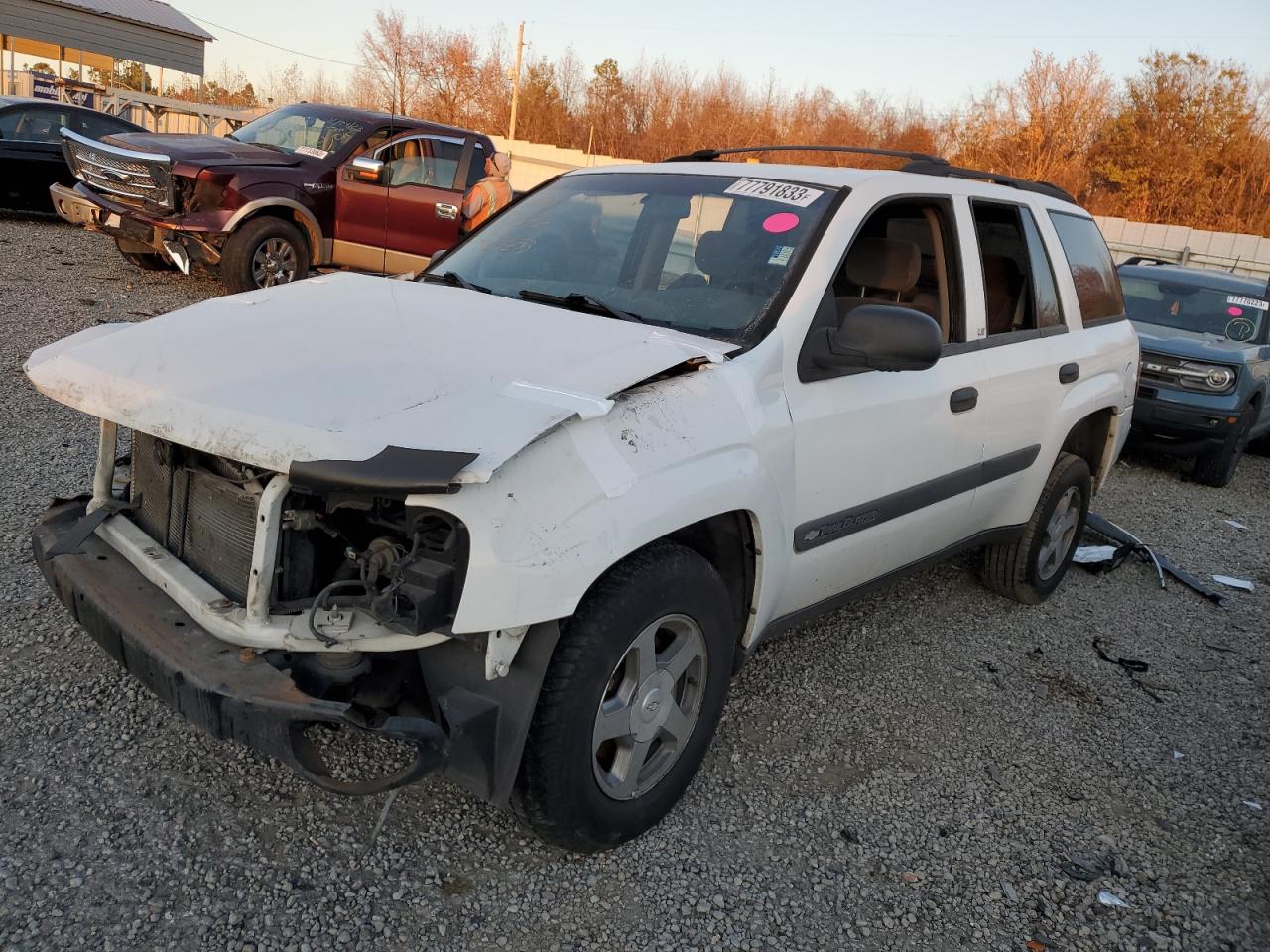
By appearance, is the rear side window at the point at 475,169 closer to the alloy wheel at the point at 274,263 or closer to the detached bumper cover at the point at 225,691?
the alloy wheel at the point at 274,263

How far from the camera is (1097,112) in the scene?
1409 inches

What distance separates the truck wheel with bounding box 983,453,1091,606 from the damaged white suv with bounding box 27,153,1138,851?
0.97 metres

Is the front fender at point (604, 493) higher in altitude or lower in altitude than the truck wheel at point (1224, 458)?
higher

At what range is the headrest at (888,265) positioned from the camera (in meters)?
3.60

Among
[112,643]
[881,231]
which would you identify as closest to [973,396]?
[881,231]

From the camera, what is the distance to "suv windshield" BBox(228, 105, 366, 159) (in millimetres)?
9664

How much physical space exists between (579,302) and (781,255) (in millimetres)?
657

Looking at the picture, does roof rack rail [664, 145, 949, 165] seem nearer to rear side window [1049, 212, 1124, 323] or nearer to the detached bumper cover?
rear side window [1049, 212, 1124, 323]

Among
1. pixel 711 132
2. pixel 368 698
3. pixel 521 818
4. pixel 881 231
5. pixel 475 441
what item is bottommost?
pixel 521 818

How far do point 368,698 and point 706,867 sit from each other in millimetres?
1051

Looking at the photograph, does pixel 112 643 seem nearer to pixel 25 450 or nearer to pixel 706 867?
pixel 706 867

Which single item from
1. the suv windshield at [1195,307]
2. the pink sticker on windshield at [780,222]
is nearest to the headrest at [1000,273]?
the pink sticker on windshield at [780,222]

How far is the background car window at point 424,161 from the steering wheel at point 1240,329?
23.7 feet

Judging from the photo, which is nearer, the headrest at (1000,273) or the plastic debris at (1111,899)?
the plastic debris at (1111,899)
